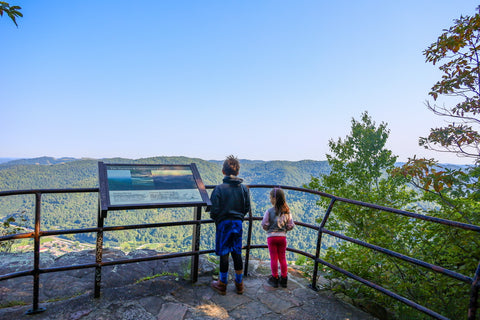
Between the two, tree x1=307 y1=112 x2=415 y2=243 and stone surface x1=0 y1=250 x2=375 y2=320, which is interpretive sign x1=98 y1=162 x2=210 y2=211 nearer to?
stone surface x1=0 y1=250 x2=375 y2=320

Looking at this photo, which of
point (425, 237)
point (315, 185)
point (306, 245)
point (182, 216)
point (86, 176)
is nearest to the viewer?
point (425, 237)

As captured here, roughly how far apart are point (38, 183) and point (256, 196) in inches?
4309

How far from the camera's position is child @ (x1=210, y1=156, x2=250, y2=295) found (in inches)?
123

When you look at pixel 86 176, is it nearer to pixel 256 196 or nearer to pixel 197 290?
pixel 256 196

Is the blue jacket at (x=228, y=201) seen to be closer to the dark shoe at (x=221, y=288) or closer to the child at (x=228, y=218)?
the child at (x=228, y=218)

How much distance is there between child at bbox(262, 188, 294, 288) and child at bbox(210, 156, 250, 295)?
0.41 meters

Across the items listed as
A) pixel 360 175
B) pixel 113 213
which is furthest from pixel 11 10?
pixel 113 213

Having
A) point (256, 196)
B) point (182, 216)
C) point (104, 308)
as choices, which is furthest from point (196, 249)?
point (256, 196)

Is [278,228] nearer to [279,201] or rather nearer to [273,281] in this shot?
[279,201]

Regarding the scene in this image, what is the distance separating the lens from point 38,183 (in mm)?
126750

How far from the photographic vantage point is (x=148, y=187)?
300cm

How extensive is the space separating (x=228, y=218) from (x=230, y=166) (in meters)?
0.61

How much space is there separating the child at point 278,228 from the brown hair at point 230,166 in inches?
22.7

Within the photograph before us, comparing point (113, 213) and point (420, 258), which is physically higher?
point (420, 258)
